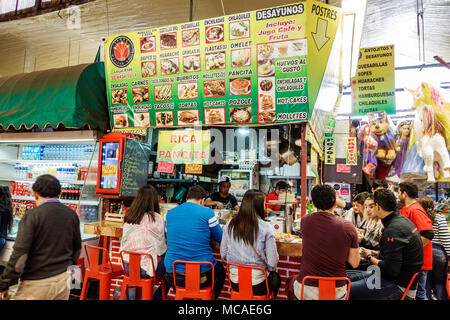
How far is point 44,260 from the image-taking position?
2721mm

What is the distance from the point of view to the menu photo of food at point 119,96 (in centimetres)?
520

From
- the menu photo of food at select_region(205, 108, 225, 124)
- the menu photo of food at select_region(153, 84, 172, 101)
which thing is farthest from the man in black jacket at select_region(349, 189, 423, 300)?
the menu photo of food at select_region(153, 84, 172, 101)

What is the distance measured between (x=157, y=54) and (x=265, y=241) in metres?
3.48

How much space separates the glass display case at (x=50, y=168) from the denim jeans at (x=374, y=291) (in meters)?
4.40

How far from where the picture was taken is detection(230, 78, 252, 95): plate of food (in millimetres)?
4391

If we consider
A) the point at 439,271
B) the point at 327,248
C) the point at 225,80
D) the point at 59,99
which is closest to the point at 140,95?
the point at 59,99

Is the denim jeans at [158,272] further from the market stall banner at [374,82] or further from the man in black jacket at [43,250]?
the market stall banner at [374,82]

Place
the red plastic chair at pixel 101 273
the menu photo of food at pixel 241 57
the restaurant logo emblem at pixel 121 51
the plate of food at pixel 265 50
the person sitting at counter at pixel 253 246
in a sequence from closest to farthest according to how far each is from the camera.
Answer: the person sitting at counter at pixel 253 246 < the red plastic chair at pixel 101 273 < the plate of food at pixel 265 50 < the menu photo of food at pixel 241 57 < the restaurant logo emblem at pixel 121 51

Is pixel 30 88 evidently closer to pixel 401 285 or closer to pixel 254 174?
pixel 254 174

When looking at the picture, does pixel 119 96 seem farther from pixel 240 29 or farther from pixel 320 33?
pixel 320 33

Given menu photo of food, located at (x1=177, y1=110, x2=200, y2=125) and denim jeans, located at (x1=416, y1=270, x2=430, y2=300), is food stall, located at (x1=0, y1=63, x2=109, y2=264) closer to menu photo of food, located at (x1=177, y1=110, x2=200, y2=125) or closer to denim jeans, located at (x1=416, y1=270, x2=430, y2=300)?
menu photo of food, located at (x1=177, y1=110, x2=200, y2=125)

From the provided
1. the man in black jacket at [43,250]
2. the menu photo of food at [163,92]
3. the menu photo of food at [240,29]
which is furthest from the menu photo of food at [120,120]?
the man in black jacket at [43,250]

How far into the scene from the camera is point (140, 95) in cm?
508
